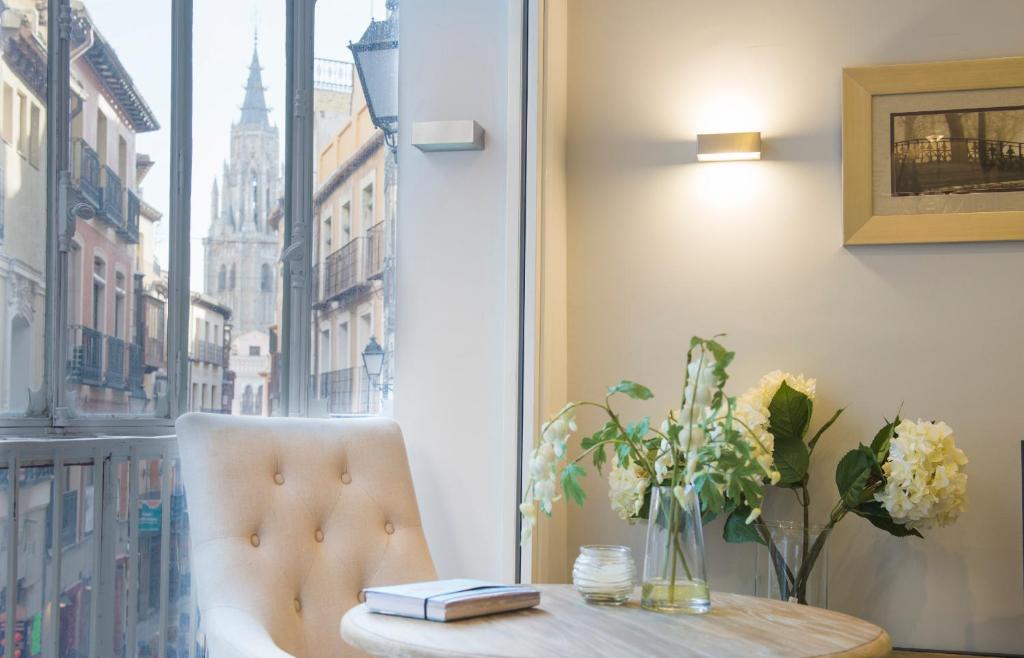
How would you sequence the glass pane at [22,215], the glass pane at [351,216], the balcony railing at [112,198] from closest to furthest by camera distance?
the glass pane at [22,215] < the balcony railing at [112,198] < the glass pane at [351,216]

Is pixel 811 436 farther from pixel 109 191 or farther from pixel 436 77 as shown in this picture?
pixel 109 191

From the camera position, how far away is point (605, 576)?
75.4 inches

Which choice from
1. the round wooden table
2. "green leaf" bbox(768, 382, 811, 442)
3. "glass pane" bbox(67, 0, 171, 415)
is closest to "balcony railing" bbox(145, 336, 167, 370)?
"glass pane" bbox(67, 0, 171, 415)

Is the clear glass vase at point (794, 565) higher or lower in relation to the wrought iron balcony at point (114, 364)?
lower

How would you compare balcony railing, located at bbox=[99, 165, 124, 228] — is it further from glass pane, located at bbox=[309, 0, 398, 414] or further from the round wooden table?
the round wooden table

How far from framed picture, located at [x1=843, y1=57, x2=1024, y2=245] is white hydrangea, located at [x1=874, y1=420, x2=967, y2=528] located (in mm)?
548

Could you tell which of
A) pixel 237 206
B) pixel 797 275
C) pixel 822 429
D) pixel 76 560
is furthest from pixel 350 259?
pixel 822 429

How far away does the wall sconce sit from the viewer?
2.85 meters

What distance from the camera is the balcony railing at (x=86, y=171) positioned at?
2127 millimetres

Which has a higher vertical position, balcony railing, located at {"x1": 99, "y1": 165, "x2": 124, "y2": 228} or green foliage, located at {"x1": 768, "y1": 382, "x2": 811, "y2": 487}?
balcony railing, located at {"x1": 99, "y1": 165, "x2": 124, "y2": 228}

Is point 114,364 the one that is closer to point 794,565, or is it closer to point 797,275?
point 794,565

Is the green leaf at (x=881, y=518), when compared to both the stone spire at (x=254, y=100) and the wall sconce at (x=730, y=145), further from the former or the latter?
the stone spire at (x=254, y=100)

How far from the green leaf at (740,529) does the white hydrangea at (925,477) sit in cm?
31

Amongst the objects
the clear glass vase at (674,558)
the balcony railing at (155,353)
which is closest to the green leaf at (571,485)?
the clear glass vase at (674,558)
